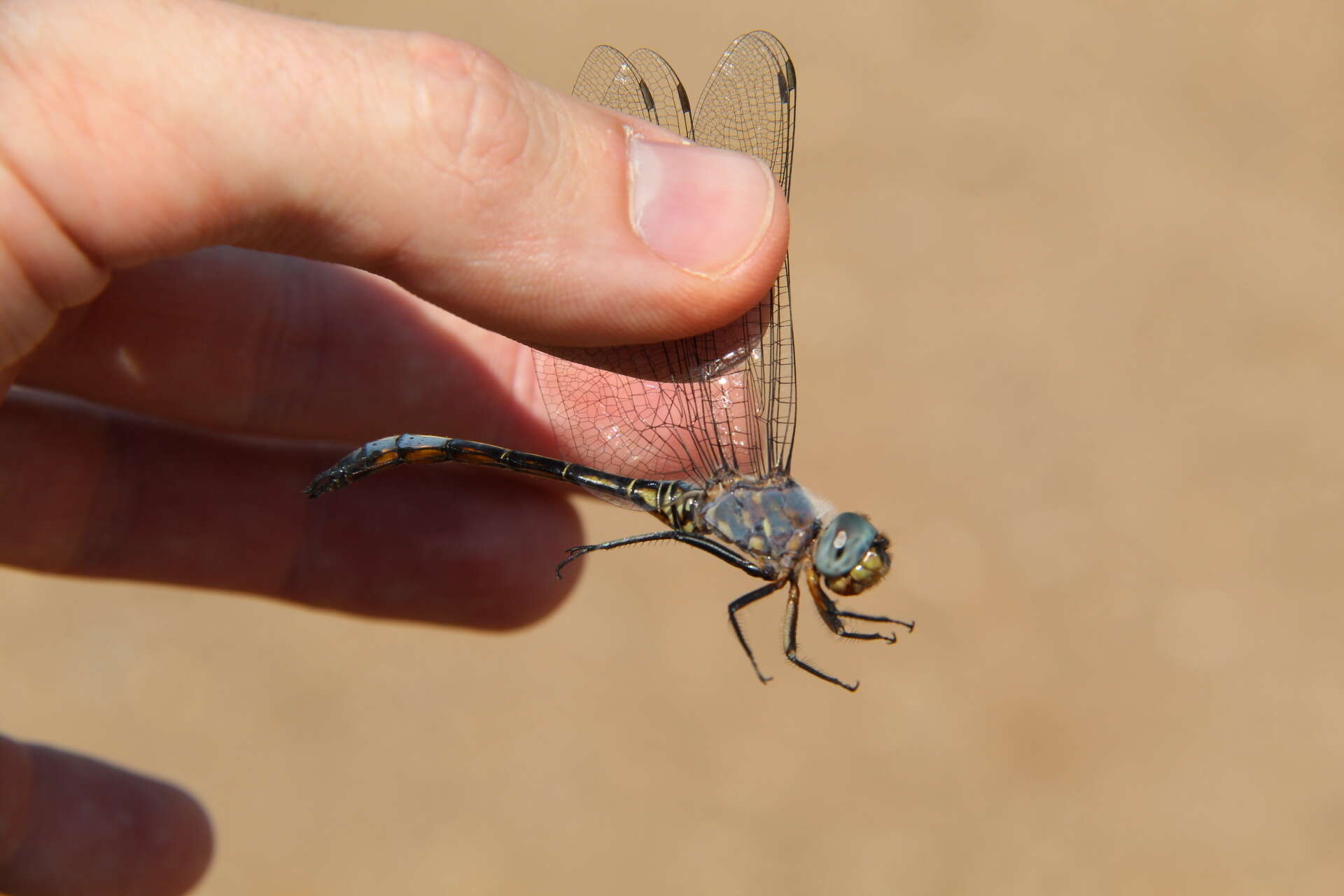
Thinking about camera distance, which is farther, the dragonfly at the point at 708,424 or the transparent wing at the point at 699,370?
the transparent wing at the point at 699,370

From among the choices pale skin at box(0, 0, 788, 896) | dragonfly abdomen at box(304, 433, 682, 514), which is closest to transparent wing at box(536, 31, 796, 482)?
dragonfly abdomen at box(304, 433, 682, 514)

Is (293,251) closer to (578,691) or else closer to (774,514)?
(774,514)

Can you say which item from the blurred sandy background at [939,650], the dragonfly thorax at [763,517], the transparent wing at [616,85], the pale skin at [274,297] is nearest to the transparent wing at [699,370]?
the transparent wing at [616,85]

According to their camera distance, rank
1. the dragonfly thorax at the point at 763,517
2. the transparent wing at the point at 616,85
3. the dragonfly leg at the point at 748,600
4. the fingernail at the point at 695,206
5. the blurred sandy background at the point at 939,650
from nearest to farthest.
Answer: the fingernail at the point at 695,206, the dragonfly leg at the point at 748,600, the dragonfly thorax at the point at 763,517, the transparent wing at the point at 616,85, the blurred sandy background at the point at 939,650

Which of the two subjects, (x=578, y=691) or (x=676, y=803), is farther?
(x=578, y=691)

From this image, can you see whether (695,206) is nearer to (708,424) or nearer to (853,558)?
(853,558)

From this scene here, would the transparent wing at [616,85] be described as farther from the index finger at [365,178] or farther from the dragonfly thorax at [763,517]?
the dragonfly thorax at [763,517]

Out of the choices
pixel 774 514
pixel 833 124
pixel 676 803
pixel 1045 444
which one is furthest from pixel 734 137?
pixel 833 124
